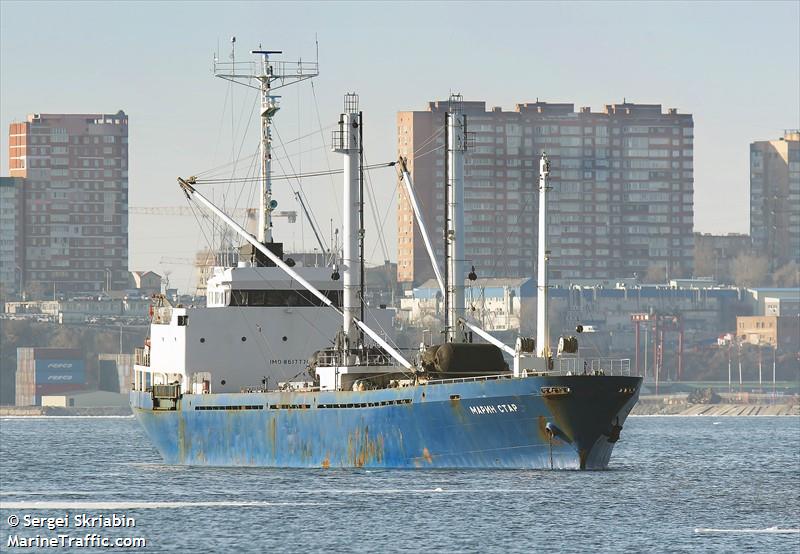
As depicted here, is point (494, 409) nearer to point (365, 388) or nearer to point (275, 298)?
point (365, 388)

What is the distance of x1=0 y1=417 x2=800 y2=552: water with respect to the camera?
5781cm

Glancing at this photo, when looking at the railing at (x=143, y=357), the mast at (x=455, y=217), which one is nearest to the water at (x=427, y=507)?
the railing at (x=143, y=357)

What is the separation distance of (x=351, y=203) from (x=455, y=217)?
4.57m

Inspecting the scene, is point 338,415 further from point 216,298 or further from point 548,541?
point 548,541

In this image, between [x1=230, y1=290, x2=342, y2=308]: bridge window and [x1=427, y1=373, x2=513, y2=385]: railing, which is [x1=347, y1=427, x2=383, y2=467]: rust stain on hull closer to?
[x1=427, y1=373, x2=513, y2=385]: railing

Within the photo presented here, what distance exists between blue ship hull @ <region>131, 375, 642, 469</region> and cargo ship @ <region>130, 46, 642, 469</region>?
54 mm

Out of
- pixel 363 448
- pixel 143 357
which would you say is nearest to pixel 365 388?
pixel 363 448

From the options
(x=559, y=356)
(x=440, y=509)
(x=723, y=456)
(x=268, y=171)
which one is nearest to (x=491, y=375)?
(x=559, y=356)

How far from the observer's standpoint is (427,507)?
65.2 meters

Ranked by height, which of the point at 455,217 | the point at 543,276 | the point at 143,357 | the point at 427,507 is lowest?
the point at 427,507

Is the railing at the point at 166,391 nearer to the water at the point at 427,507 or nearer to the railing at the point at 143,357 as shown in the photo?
the water at the point at 427,507

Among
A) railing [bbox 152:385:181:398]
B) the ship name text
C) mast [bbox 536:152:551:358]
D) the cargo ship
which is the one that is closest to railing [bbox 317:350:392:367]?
the cargo ship

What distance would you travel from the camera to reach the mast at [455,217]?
8269 centimetres

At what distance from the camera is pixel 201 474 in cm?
8250
